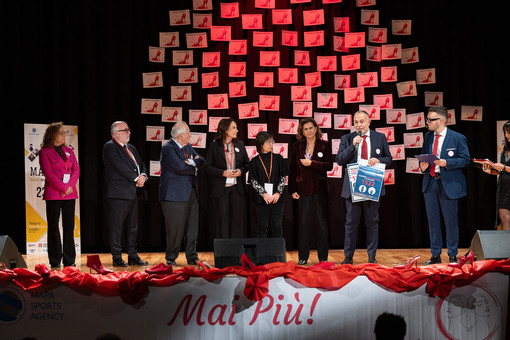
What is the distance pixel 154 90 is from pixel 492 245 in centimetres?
493

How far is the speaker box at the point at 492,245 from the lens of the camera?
2.44 metres

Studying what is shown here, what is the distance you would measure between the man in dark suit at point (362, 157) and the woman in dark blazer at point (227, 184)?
110 centimetres

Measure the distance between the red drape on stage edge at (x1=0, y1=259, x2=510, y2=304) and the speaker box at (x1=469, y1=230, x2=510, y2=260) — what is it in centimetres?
45

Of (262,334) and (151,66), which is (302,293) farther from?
(151,66)

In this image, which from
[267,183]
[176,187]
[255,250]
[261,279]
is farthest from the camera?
[267,183]

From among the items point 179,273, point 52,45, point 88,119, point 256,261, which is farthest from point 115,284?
point 52,45

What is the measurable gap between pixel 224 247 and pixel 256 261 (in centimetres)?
20

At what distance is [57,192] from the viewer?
5000 millimetres

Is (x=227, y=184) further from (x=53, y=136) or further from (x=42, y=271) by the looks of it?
(x=42, y=271)

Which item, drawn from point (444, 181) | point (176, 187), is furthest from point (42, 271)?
point (444, 181)

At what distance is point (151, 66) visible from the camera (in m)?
6.46

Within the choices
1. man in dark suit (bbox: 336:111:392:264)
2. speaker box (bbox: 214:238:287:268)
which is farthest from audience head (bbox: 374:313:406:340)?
man in dark suit (bbox: 336:111:392:264)

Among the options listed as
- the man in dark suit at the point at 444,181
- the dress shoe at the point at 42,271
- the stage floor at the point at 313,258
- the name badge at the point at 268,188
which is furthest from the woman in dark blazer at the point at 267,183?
the dress shoe at the point at 42,271

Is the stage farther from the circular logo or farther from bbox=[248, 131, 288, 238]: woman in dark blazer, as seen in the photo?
bbox=[248, 131, 288, 238]: woman in dark blazer
